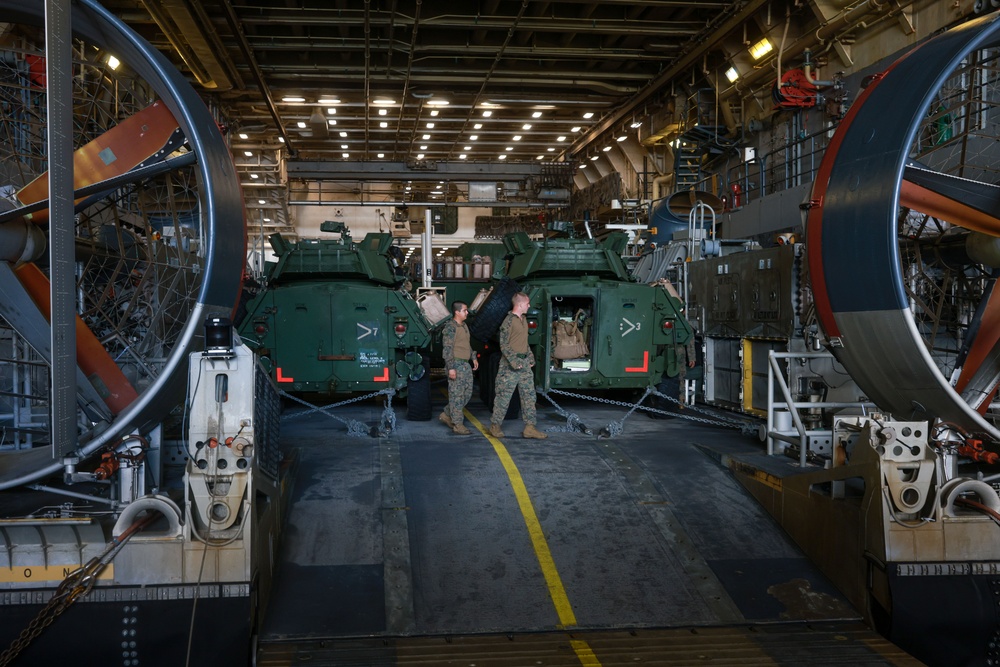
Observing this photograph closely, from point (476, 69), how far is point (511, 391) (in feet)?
35.5

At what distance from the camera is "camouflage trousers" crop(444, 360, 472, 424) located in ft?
27.5

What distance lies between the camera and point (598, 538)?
5.69 metres

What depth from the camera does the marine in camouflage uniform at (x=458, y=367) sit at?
27.5 ft

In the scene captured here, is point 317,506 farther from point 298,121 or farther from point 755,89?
point 298,121

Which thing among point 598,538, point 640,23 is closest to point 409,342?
point 598,538

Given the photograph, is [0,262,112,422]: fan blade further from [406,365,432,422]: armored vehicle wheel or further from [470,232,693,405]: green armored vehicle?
[470,232,693,405]: green armored vehicle

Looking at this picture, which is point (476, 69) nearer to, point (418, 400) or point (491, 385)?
point (491, 385)

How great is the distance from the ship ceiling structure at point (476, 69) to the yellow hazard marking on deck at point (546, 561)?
26.3 ft

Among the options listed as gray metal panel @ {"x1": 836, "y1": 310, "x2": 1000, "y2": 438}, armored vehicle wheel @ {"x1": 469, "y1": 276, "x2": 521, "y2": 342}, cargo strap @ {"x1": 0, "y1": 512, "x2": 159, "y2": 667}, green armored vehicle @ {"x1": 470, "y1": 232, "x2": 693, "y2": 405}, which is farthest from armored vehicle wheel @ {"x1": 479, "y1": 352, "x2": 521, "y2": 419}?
cargo strap @ {"x1": 0, "y1": 512, "x2": 159, "y2": 667}

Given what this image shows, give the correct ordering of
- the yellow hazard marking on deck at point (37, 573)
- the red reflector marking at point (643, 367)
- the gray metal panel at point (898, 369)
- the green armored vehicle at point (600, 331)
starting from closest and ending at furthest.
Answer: the yellow hazard marking on deck at point (37, 573)
the gray metal panel at point (898, 369)
the green armored vehicle at point (600, 331)
the red reflector marking at point (643, 367)

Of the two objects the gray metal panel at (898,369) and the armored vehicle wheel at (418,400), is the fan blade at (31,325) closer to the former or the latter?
the armored vehicle wheel at (418,400)

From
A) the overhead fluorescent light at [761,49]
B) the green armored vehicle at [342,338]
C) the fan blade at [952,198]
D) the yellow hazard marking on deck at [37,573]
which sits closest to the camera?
the yellow hazard marking on deck at [37,573]

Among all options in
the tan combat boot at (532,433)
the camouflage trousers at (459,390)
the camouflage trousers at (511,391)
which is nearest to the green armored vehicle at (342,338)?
the camouflage trousers at (459,390)

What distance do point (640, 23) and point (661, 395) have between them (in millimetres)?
7905
